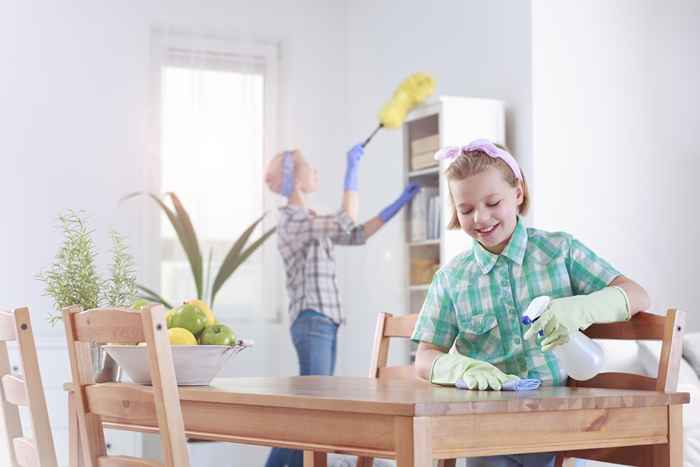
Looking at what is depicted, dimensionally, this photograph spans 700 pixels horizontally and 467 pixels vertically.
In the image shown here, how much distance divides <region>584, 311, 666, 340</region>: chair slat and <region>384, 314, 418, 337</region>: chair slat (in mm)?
424

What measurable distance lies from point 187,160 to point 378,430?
13.9ft

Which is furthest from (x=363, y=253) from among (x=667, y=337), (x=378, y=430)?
(x=378, y=430)

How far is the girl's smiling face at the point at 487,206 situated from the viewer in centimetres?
194

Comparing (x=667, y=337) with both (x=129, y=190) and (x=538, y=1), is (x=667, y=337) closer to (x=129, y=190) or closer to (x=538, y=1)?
(x=538, y=1)

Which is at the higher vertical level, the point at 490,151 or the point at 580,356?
the point at 490,151

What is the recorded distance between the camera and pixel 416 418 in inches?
51.8

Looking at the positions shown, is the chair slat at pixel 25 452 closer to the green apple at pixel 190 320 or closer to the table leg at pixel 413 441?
the green apple at pixel 190 320

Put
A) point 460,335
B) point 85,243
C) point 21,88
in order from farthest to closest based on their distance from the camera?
point 21,88
point 85,243
point 460,335

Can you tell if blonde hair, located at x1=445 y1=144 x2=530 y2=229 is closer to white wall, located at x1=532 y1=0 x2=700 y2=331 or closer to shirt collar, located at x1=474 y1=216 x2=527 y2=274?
shirt collar, located at x1=474 y1=216 x2=527 y2=274

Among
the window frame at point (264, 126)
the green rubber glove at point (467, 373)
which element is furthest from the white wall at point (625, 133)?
the green rubber glove at point (467, 373)

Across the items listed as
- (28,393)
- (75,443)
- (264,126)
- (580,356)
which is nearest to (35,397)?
(28,393)

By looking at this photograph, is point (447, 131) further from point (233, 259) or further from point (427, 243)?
point (233, 259)

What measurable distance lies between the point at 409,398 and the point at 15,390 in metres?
0.97

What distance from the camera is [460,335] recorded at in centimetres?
199
